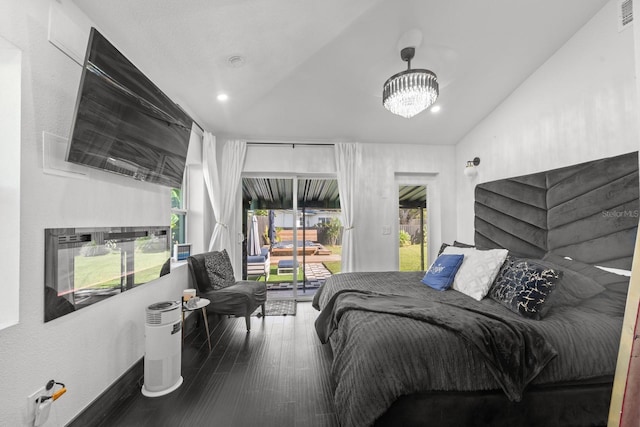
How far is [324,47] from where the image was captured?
244cm

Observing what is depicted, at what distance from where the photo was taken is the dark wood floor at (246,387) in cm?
168

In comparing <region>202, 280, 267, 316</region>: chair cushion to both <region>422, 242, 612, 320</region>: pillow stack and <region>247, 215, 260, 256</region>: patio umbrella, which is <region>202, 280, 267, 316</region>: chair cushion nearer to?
<region>247, 215, 260, 256</region>: patio umbrella

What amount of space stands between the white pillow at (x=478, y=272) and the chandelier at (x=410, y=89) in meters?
1.44

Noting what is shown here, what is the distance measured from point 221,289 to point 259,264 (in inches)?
55.2

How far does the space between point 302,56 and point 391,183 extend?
2363 mm

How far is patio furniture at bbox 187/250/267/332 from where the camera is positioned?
2.85 meters

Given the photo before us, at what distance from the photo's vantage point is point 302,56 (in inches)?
99.2

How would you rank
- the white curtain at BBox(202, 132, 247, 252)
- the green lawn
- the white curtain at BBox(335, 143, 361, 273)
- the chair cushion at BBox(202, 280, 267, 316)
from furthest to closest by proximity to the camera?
the white curtain at BBox(335, 143, 361, 273), the white curtain at BBox(202, 132, 247, 252), the chair cushion at BBox(202, 280, 267, 316), the green lawn

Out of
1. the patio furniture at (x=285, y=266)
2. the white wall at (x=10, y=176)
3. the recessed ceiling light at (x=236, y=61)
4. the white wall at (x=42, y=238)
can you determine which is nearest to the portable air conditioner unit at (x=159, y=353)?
the white wall at (x=42, y=238)

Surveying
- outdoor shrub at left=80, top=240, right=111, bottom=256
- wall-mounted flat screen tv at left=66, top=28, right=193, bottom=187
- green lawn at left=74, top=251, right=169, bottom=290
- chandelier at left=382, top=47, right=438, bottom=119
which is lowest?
green lawn at left=74, top=251, right=169, bottom=290

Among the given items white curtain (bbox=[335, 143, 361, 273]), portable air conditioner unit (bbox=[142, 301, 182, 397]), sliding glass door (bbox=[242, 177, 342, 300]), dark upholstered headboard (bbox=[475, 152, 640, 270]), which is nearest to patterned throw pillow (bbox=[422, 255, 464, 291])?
dark upholstered headboard (bbox=[475, 152, 640, 270])

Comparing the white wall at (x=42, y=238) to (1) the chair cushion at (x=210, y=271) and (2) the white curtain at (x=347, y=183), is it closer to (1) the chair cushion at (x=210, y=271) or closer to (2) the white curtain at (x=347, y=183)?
(1) the chair cushion at (x=210, y=271)

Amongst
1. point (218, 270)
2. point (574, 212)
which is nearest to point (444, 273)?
point (574, 212)

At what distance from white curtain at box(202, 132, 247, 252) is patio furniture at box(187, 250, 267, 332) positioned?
594 mm
